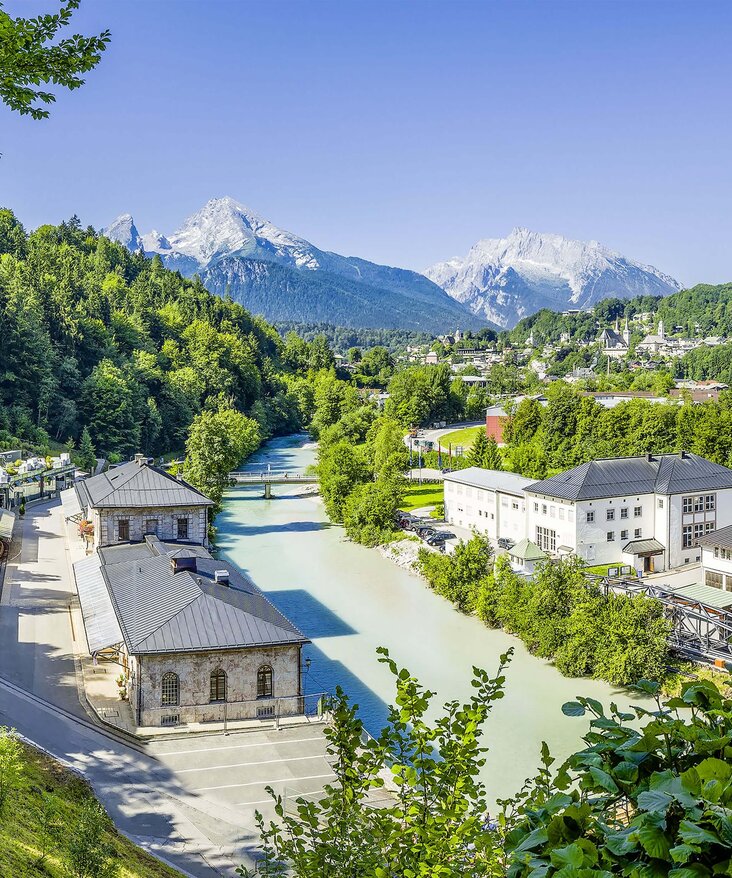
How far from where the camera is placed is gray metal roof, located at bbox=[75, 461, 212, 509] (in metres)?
29.4

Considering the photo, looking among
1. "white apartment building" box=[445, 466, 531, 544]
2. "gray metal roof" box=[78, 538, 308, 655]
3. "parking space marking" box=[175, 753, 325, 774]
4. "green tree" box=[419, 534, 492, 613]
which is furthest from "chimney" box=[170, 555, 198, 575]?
"white apartment building" box=[445, 466, 531, 544]

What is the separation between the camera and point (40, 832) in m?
10.5

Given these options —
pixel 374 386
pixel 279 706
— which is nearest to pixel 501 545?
pixel 279 706

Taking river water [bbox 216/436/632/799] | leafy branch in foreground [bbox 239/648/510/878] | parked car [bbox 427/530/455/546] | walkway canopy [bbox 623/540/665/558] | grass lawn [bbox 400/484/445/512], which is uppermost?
leafy branch in foreground [bbox 239/648/510/878]

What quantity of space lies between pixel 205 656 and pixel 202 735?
5.43ft

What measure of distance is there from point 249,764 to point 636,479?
2173 centimetres

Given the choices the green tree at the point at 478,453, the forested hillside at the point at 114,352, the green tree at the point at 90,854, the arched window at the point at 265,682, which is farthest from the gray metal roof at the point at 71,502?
the green tree at the point at 90,854

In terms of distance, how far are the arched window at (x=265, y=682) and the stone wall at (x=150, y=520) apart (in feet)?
37.8

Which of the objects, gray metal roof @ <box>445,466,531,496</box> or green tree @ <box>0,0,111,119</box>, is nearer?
A: green tree @ <box>0,0,111,119</box>

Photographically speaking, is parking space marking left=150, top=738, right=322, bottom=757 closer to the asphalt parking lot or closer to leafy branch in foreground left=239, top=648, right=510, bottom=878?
the asphalt parking lot

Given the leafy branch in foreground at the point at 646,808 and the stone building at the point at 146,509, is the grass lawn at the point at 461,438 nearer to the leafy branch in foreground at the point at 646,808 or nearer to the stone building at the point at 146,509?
the stone building at the point at 146,509

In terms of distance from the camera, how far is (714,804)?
3.09 meters

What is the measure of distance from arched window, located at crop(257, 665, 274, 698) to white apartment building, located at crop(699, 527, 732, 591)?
51.9ft

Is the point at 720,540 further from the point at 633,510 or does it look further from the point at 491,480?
the point at 491,480
